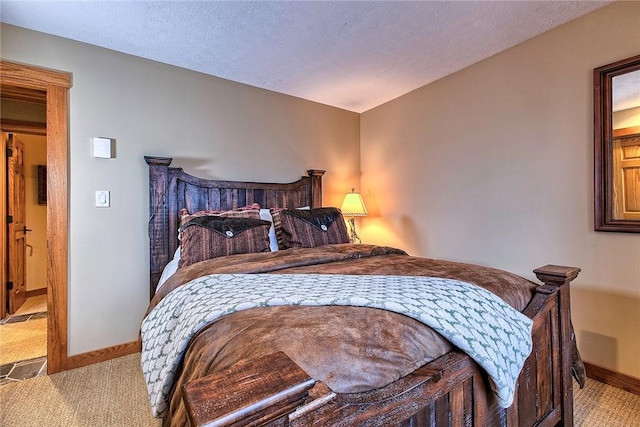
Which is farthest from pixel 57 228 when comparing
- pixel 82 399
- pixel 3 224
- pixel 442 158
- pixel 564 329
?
pixel 442 158

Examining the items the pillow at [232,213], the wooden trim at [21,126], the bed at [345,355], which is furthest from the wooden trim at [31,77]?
the bed at [345,355]

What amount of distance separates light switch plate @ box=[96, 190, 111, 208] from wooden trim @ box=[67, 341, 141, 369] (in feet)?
3.53

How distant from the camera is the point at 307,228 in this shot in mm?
2488

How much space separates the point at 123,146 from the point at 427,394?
8.55 ft

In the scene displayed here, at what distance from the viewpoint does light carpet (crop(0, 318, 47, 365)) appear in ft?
7.72

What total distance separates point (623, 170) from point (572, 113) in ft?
1.60

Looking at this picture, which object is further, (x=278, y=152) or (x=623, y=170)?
(x=278, y=152)

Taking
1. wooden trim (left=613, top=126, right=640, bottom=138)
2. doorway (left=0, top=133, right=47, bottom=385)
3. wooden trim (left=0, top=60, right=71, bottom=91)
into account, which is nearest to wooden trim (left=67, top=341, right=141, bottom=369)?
doorway (left=0, top=133, right=47, bottom=385)

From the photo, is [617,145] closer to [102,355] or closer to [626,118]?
[626,118]

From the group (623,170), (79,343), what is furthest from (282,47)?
(79,343)

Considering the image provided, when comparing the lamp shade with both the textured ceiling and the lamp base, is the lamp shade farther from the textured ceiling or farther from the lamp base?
the textured ceiling

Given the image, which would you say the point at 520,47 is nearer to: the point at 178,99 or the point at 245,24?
the point at 245,24

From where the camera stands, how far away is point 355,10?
192cm

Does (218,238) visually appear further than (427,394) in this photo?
Yes
